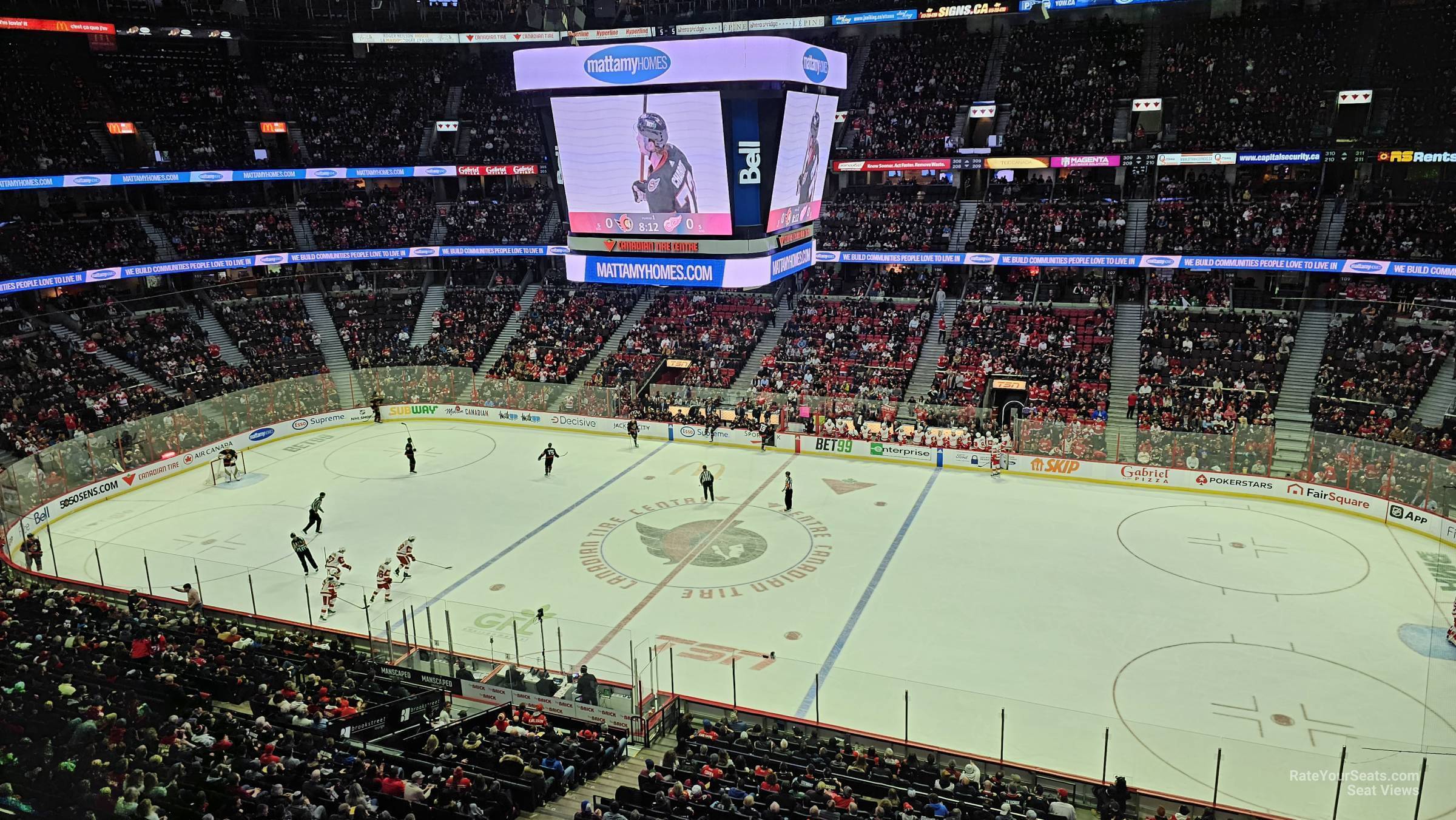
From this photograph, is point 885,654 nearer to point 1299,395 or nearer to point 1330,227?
point 1299,395

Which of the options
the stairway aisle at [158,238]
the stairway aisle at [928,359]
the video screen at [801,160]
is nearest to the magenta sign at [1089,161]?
the stairway aisle at [928,359]

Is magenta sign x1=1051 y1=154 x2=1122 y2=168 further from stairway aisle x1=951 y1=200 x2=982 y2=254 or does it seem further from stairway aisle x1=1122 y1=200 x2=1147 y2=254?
stairway aisle x1=951 y1=200 x2=982 y2=254

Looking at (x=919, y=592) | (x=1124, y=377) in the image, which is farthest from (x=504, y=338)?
(x=919, y=592)

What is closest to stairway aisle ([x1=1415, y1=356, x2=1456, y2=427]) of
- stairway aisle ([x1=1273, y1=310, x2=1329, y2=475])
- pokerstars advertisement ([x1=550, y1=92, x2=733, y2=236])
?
stairway aisle ([x1=1273, y1=310, x2=1329, y2=475])

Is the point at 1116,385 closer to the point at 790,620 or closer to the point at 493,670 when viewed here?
the point at 790,620

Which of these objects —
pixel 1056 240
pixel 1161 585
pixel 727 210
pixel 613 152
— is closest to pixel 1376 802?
pixel 1161 585

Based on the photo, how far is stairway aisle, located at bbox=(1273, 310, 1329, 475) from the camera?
2722 centimetres

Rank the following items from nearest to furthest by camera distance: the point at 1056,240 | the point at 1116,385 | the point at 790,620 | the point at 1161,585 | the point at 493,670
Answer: the point at 493,670 < the point at 790,620 < the point at 1161,585 < the point at 1116,385 < the point at 1056,240

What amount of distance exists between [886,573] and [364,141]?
37.4 metres

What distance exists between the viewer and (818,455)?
32.9m

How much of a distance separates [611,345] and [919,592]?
2379 centimetres

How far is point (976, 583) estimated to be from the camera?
2167 cm

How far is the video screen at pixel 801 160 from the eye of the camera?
76.5 ft

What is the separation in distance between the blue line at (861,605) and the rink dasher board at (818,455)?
11.0 feet
